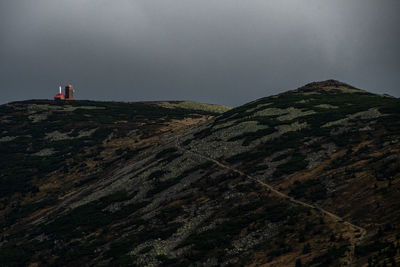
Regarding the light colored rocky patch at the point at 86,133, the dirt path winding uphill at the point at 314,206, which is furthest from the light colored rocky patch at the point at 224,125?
the light colored rocky patch at the point at 86,133

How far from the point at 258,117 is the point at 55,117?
6958 cm

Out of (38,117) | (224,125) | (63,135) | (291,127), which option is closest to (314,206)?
(291,127)

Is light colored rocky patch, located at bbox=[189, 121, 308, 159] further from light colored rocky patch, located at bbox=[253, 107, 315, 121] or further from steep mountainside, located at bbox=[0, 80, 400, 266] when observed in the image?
light colored rocky patch, located at bbox=[253, 107, 315, 121]

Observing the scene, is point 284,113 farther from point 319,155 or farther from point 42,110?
point 42,110

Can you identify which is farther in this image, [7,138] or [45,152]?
[7,138]

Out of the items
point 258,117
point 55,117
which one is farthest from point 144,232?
point 55,117

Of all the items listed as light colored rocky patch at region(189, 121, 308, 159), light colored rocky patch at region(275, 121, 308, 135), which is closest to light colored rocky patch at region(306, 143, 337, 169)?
light colored rocky patch at region(189, 121, 308, 159)

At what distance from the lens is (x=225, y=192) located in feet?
174

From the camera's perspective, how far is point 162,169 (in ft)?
226

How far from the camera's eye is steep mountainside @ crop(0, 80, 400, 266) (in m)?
37.9

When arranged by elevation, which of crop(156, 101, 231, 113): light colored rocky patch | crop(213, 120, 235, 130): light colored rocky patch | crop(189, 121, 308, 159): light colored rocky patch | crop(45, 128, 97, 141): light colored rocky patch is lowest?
crop(189, 121, 308, 159): light colored rocky patch

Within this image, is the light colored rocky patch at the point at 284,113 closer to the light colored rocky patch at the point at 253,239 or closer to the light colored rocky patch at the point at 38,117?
the light colored rocky patch at the point at 253,239

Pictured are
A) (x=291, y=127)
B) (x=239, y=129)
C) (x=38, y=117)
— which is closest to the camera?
(x=291, y=127)

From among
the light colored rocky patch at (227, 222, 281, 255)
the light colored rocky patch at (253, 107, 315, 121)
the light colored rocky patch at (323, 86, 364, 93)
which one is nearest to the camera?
the light colored rocky patch at (227, 222, 281, 255)
